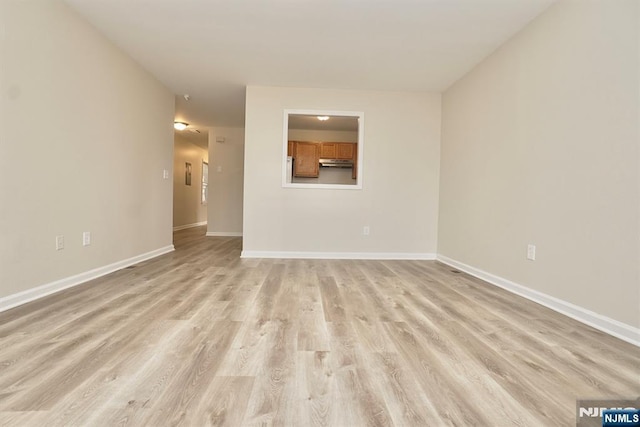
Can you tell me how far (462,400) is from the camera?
3.77ft

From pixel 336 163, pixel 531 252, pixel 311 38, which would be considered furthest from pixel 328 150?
pixel 531 252

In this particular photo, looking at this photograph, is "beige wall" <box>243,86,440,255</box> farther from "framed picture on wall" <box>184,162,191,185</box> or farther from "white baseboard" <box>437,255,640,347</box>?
"framed picture on wall" <box>184,162,191,185</box>

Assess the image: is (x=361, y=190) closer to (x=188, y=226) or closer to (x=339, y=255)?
(x=339, y=255)

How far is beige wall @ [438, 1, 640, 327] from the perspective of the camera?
1.82 m

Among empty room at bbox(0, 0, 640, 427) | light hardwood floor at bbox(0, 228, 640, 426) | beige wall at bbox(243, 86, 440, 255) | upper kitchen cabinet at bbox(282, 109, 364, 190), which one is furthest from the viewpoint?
upper kitchen cabinet at bbox(282, 109, 364, 190)

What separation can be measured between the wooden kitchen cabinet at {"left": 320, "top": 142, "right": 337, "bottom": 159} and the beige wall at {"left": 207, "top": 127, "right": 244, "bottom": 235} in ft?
6.36

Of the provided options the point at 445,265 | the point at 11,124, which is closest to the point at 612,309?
the point at 445,265

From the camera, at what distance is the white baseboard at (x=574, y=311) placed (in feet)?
5.73

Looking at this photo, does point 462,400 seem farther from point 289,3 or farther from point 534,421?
point 289,3

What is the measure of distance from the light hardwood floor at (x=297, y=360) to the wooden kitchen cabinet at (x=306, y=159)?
434 cm

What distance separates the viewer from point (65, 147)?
2.54 meters

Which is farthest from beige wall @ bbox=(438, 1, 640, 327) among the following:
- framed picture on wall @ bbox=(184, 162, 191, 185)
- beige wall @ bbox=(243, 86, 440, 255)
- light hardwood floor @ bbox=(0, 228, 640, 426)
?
framed picture on wall @ bbox=(184, 162, 191, 185)

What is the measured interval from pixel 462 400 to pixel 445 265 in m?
3.08

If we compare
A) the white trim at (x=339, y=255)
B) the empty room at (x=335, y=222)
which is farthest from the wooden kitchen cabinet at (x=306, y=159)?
the white trim at (x=339, y=255)
